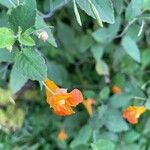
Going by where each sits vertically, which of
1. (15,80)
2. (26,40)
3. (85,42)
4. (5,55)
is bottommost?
(85,42)

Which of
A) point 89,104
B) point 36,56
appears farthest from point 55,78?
point 36,56

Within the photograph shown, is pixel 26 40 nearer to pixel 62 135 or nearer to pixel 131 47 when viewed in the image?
pixel 131 47

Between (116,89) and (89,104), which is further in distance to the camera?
(116,89)

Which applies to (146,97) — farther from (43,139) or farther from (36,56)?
(36,56)

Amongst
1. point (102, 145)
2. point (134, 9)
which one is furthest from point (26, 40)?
point (102, 145)

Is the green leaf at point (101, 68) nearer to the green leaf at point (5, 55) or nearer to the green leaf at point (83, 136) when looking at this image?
the green leaf at point (83, 136)

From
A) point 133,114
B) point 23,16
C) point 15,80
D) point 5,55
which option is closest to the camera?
point 23,16
